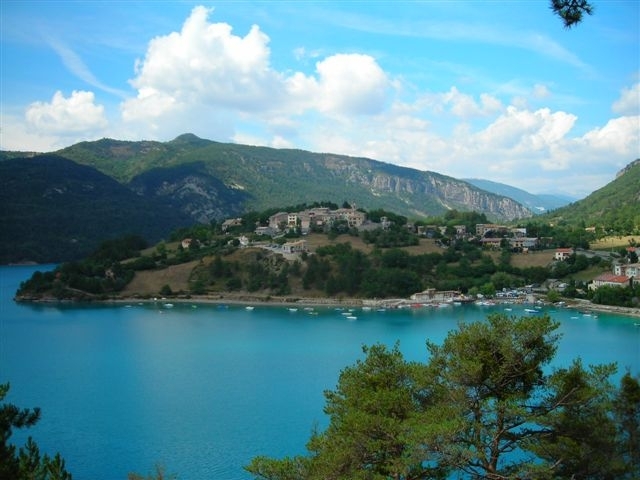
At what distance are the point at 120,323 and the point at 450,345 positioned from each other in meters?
25.2

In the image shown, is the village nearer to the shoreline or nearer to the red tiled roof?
the red tiled roof

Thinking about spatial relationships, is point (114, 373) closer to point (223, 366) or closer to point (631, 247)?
point (223, 366)

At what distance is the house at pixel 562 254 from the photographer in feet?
127

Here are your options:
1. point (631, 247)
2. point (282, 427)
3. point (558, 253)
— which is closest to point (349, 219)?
point (558, 253)

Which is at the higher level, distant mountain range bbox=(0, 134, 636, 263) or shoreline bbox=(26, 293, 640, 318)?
distant mountain range bbox=(0, 134, 636, 263)

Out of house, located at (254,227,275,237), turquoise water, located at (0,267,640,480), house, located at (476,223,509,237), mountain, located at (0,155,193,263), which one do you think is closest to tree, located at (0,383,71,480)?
turquoise water, located at (0,267,640,480)

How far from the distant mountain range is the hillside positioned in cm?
3169

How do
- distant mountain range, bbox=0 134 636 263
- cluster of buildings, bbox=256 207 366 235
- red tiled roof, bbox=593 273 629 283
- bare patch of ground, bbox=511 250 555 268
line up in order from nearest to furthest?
red tiled roof, bbox=593 273 629 283 < bare patch of ground, bbox=511 250 555 268 < cluster of buildings, bbox=256 207 366 235 < distant mountain range, bbox=0 134 636 263

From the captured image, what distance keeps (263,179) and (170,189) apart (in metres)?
16.2

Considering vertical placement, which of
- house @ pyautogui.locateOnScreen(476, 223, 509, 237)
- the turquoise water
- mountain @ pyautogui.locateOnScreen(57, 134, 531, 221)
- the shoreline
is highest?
mountain @ pyautogui.locateOnScreen(57, 134, 531, 221)

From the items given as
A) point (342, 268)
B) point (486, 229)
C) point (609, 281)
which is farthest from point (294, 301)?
point (486, 229)

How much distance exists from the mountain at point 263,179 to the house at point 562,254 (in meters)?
49.3

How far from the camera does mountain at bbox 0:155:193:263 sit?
2286 inches

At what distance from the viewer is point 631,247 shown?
40438 mm
